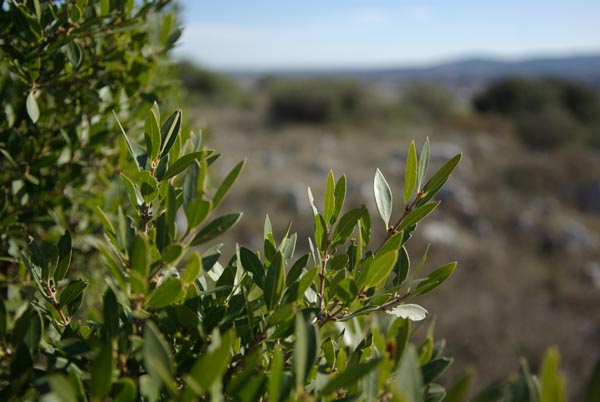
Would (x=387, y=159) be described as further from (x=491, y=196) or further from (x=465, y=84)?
(x=465, y=84)

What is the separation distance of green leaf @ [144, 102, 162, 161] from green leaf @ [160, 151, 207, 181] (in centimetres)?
2

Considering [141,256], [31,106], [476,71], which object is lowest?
[141,256]

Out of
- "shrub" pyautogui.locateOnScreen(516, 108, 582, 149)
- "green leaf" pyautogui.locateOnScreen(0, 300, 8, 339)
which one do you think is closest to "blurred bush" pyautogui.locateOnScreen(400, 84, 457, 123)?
"shrub" pyautogui.locateOnScreen(516, 108, 582, 149)

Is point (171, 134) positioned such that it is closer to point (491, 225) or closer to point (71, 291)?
point (71, 291)

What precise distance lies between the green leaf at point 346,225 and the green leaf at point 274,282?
123 millimetres

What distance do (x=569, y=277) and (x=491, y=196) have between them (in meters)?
2.64

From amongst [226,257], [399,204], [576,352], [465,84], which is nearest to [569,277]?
[576,352]

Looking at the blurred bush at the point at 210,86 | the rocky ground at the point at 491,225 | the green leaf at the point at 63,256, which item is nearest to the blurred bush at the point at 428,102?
the rocky ground at the point at 491,225

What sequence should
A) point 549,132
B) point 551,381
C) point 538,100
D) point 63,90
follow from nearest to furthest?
1. point 551,381
2. point 63,90
3. point 549,132
4. point 538,100

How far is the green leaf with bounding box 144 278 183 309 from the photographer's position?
43cm

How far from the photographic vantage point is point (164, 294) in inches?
17.3

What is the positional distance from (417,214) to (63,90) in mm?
661

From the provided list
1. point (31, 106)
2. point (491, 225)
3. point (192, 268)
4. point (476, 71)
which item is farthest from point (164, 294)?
point (476, 71)

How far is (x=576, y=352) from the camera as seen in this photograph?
12.3 ft
